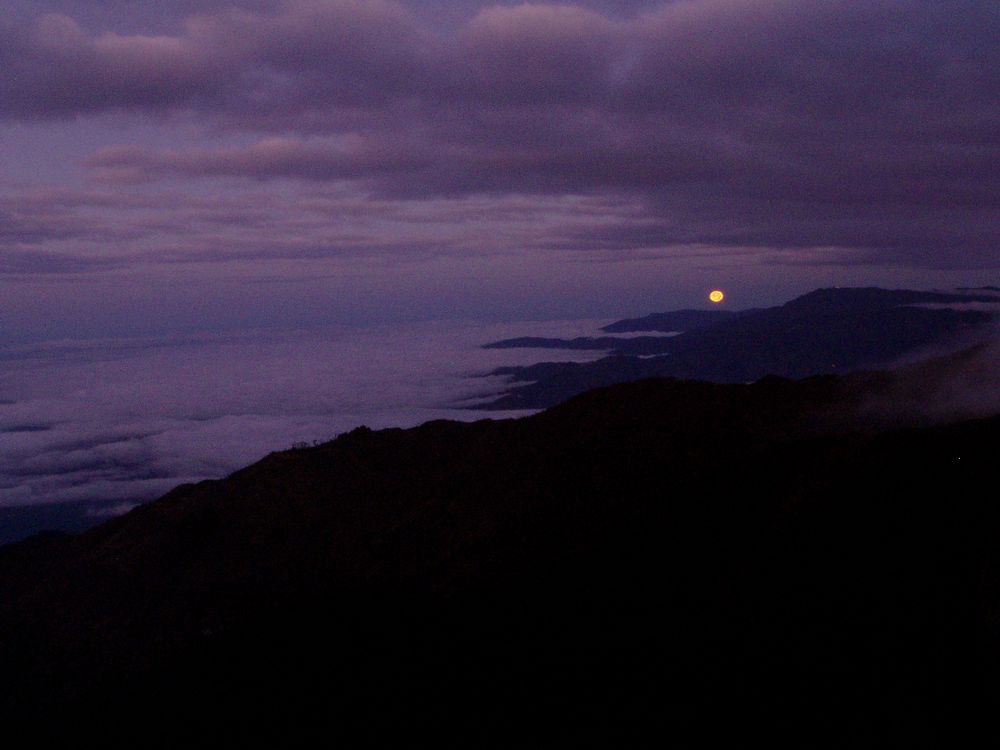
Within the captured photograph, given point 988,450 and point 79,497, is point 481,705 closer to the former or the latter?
point 988,450

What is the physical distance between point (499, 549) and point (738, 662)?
8716 mm

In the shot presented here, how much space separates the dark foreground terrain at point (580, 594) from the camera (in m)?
12.8

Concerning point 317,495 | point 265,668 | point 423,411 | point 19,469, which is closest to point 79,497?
point 19,469

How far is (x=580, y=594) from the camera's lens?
687 inches

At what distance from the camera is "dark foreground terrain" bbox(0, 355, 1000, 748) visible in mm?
12828

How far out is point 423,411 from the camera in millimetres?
177500

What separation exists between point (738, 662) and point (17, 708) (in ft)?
57.3

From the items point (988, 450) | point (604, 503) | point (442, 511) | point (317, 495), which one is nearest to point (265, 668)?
point (442, 511)

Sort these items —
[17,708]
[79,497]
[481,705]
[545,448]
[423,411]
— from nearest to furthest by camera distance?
[481,705], [17,708], [545,448], [79,497], [423,411]

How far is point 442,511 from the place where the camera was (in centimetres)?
2498

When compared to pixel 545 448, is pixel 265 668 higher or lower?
lower

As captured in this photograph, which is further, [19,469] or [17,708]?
[19,469]

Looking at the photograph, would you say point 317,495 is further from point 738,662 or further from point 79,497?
point 79,497

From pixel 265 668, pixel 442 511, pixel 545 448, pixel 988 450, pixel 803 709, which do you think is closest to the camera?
pixel 803 709
